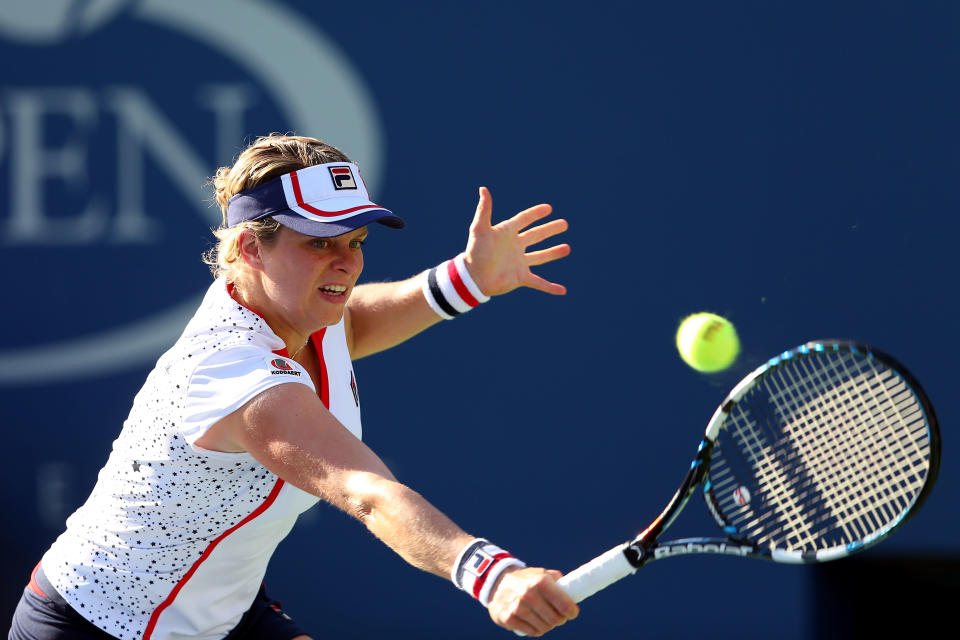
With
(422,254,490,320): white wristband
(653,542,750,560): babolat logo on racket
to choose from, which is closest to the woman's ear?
(422,254,490,320): white wristband

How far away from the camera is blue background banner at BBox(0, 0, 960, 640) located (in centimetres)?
391

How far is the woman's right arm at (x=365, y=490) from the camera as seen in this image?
1795 mm

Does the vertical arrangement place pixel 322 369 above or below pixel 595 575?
above

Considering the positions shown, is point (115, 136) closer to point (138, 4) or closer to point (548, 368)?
point (138, 4)

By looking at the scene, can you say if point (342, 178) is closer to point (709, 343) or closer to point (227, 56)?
point (709, 343)

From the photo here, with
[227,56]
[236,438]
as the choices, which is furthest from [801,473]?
[227,56]

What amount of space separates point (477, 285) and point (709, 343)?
98 cm

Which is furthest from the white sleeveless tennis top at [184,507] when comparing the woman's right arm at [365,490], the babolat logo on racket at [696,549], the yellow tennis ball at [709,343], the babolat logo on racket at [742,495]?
the yellow tennis ball at [709,343]

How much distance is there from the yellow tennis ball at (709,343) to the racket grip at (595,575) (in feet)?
4.66

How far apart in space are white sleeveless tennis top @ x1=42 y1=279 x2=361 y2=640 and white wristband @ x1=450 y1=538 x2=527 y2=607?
417mm

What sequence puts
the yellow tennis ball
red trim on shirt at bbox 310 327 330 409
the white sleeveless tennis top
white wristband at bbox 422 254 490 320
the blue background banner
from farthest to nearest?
1. the blue background banner
2. the yellow tennis ball
3. white wristband at bbox 422 254 490 320
4. red trim on shirt at bbox 310 327 330 409
5. the white sleeveless tennis top

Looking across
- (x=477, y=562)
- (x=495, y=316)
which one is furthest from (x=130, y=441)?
(x=495, y=316)

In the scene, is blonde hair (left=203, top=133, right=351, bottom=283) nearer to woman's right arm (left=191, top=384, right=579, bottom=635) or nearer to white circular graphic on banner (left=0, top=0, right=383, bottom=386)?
woman's right arm (left=191, top=384, right=579, bottom=635)

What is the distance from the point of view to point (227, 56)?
404 centimetres
